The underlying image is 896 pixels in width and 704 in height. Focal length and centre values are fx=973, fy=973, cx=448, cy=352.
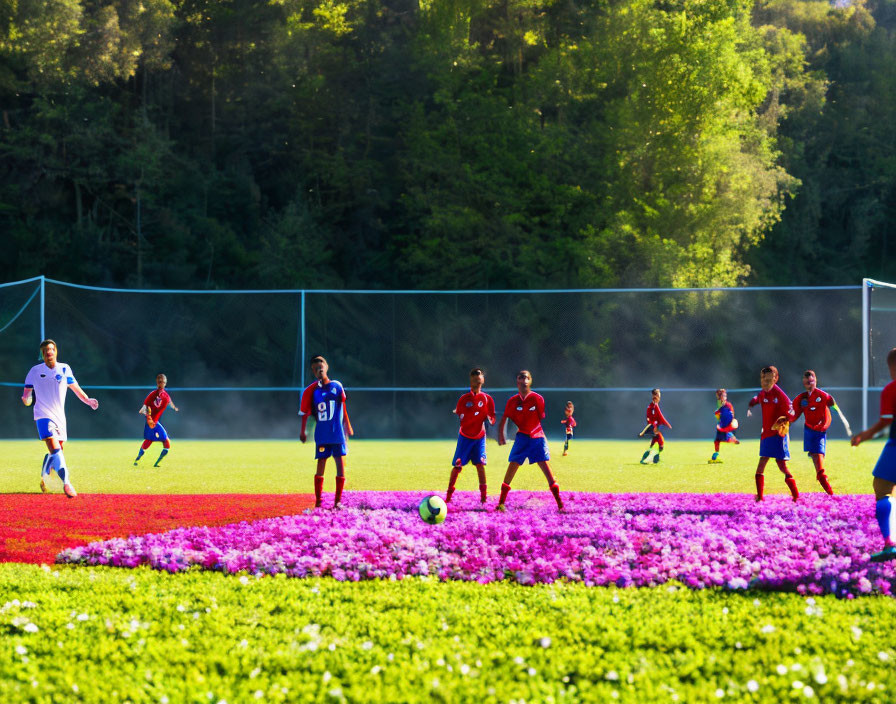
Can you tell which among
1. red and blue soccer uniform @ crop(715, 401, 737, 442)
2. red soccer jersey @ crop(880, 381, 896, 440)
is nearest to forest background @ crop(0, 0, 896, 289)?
red and blue soccer uniform @ crop(715, 401, 737, 442)

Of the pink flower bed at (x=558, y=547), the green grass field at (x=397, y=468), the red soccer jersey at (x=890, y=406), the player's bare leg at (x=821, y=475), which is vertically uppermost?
the red soccer jersey at (x=890, y=406)

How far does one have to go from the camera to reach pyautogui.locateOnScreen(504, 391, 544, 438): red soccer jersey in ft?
34.3

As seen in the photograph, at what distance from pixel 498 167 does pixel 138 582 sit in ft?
97.3

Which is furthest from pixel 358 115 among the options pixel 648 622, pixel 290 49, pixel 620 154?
pixel 648 622

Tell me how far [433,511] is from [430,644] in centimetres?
392

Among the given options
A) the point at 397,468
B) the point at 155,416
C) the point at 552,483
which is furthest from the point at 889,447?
the point at 155,416

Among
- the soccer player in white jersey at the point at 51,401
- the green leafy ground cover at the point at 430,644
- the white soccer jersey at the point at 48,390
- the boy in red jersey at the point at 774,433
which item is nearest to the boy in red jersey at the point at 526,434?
the boy in red jersey at the point at 774,433

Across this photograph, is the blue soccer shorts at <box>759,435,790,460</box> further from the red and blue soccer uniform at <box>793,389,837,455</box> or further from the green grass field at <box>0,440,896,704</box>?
the green grass field at <box>0,440,896,704</box>

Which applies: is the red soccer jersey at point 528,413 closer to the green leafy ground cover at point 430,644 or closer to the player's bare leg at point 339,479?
the player's bare leg at point 339,479

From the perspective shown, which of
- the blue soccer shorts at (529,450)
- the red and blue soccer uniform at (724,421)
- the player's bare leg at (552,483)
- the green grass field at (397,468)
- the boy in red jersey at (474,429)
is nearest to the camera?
the player's bare leg at (552,483)

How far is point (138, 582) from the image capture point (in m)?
7.07

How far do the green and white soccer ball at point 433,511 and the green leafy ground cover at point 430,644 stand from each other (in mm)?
2359

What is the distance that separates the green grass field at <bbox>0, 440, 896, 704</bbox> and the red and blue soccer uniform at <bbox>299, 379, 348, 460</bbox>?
3.36 metres

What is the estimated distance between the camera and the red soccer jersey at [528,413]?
412 inches
